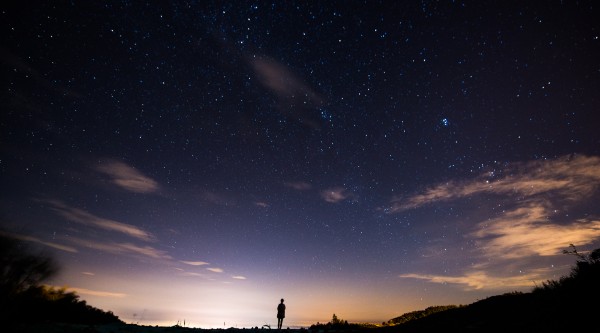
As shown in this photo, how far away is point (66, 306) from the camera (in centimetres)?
1595

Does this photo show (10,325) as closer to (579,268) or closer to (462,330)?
(462,330)

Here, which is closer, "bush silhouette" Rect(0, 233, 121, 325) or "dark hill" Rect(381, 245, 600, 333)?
"dark hill" Rect(381, 245, 600, 333)

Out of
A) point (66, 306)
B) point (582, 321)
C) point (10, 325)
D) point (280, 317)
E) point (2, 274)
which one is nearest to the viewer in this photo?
point (582, 321)

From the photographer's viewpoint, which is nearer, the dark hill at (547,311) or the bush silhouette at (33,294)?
the dark hill at (547,311)

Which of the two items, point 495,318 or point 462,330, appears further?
point 495,318

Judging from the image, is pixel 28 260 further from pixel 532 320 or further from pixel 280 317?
pixel 532 320

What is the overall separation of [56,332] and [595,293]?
1578 cm

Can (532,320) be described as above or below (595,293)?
below

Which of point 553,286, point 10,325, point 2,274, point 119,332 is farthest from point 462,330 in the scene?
point 2,274

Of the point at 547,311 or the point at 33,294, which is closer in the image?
the point at 547,311

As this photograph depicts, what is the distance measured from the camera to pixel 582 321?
22.8ft

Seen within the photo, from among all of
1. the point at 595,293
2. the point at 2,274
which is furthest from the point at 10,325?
the point at 595,293

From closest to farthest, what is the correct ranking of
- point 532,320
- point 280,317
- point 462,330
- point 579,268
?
point 532,320 < point 462,330 < point 579,268 < point 280,317

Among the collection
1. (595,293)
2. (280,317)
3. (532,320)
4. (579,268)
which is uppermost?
(579,268)
